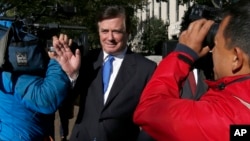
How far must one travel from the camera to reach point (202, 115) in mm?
1631

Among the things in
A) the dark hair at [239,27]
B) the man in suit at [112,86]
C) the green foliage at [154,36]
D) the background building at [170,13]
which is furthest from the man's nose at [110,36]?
the background building at [170,13]

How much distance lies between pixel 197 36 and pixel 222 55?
13cm

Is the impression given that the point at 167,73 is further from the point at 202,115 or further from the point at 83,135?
the point at 83,135

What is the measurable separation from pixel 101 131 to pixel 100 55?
61 cm

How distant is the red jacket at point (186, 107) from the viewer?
1.60 m

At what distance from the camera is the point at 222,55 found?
1.70m

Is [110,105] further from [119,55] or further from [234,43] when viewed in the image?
[234,43]

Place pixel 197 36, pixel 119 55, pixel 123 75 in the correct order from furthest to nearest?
pixel 119 55 → pixel 123 75 → pixel 197 36

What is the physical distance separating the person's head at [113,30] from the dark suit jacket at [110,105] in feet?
0.55

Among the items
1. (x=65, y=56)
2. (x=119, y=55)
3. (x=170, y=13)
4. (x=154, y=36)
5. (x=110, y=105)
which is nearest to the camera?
(x=65, y=56)

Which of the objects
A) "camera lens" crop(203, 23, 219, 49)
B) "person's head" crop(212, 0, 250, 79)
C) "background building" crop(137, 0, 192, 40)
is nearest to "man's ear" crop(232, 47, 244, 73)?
"person's head" crop(212, 0, 250, 79)

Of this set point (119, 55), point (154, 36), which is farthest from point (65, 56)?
point (154, 36)

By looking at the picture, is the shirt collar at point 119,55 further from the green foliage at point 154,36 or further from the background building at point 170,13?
the background building at point 170,13

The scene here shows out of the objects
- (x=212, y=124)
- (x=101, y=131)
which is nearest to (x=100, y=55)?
(x=101, y=131)
